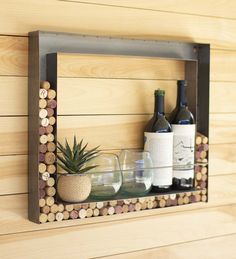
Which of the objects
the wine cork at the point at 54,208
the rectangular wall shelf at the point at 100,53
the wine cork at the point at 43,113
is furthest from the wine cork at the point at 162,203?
the wine cork at the point at 43,113

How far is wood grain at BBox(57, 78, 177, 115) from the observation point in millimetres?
1505

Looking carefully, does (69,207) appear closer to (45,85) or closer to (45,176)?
(45,176)

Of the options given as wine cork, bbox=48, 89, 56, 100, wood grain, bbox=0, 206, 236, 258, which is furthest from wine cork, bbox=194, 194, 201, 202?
wine cork, bbox=48, 89, 56, 100

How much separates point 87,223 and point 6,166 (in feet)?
0.95

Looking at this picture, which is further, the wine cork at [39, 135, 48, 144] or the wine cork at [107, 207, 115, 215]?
the wine cork at [107, 207, 115, 215]

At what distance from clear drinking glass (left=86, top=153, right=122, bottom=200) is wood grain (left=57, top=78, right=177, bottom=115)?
14 centimetres

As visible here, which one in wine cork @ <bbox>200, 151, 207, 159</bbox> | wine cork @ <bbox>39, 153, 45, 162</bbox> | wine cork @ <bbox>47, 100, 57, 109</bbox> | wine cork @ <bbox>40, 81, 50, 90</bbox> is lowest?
wine cork @ <bbox>200, 151, 207, 159</bbox>

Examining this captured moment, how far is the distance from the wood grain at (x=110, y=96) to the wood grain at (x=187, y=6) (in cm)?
21

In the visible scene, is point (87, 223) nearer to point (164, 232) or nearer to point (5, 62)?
point (164, 232)

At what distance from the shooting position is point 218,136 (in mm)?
1793

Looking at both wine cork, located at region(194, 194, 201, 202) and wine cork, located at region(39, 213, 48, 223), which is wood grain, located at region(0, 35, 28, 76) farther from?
wine cork, located at region(194, 194, 201, 202)

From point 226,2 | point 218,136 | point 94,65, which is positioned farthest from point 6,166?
point 226,2

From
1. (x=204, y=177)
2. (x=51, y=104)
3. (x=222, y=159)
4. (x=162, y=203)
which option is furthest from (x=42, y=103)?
(x=222, y=159)

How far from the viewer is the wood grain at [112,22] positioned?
1.42 meters
